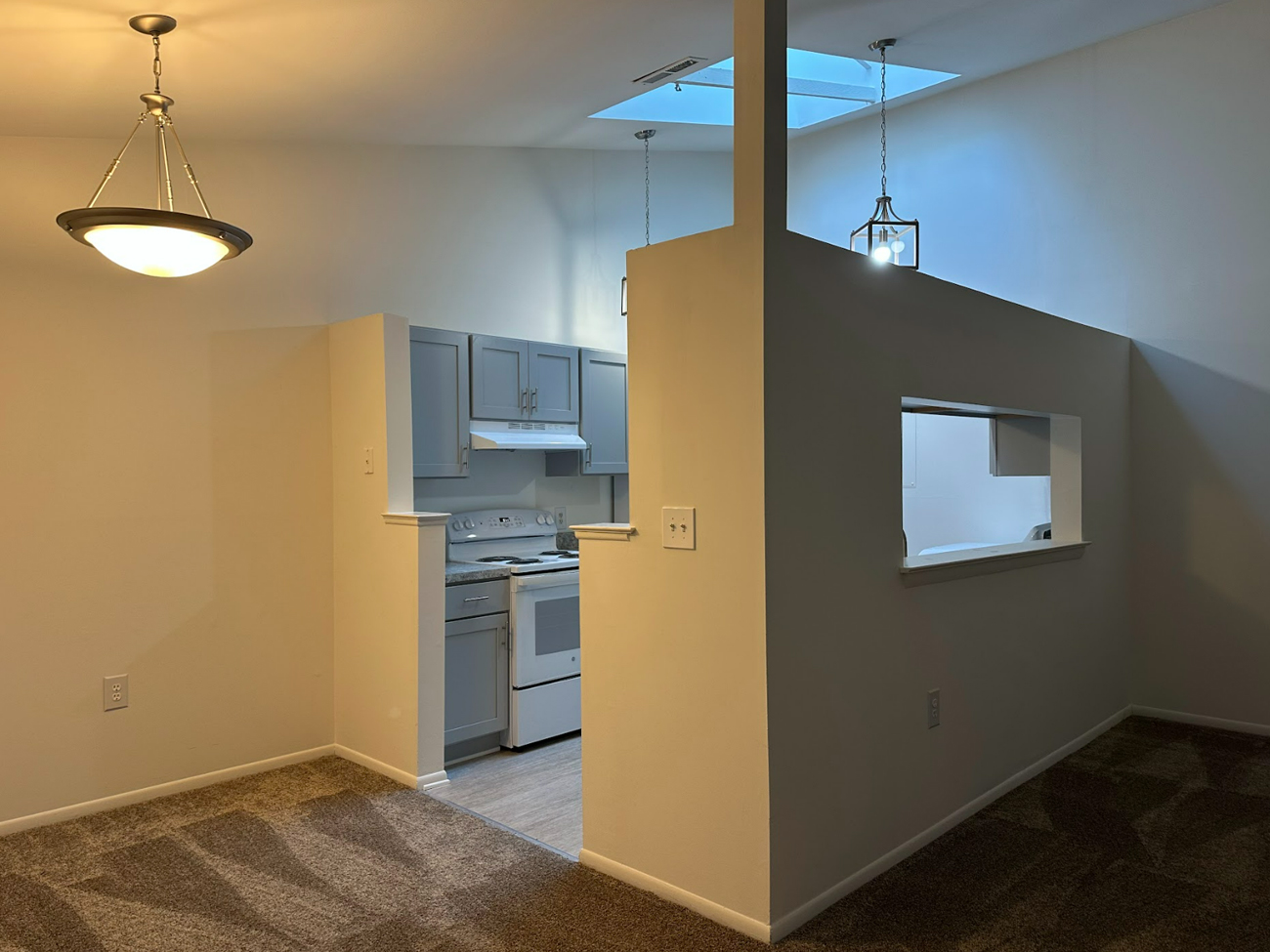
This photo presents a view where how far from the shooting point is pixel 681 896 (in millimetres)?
2602

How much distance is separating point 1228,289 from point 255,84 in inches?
165

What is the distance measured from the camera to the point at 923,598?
9.85 feet

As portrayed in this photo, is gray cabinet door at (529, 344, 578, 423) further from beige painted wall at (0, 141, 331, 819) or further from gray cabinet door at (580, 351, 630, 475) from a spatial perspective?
beige painted wall at (0, 141, 331, 819)

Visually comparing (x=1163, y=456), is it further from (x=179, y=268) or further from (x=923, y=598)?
(x=179, y=268)

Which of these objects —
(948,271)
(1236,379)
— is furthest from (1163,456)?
(948,271)

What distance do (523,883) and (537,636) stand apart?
5.02 ft

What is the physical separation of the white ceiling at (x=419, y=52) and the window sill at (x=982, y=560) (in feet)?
6.43

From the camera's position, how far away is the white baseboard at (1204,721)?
4250mm

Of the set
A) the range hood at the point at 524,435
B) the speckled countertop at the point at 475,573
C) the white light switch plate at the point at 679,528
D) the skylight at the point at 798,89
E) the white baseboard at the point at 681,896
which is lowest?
the white baseboard at the point at 681,896

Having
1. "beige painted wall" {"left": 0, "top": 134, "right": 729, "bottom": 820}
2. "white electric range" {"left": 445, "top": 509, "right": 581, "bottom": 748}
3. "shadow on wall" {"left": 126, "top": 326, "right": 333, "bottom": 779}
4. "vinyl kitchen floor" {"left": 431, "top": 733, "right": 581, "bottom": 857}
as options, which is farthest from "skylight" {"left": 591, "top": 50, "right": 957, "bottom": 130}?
"vinyl kitchen floor" {"left": 431, "top": 733, "right": 581, "bottom": 857}

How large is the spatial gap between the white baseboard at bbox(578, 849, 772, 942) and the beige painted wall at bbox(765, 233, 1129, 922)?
0.09 metres

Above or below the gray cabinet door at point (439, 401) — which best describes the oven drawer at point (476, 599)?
below

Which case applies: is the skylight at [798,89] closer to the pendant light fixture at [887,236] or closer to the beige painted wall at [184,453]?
the pendant light fixture at [887,236]

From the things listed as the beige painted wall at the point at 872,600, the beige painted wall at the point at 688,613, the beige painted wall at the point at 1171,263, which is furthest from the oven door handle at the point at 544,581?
the beige painted wall at the point at 1171,263
